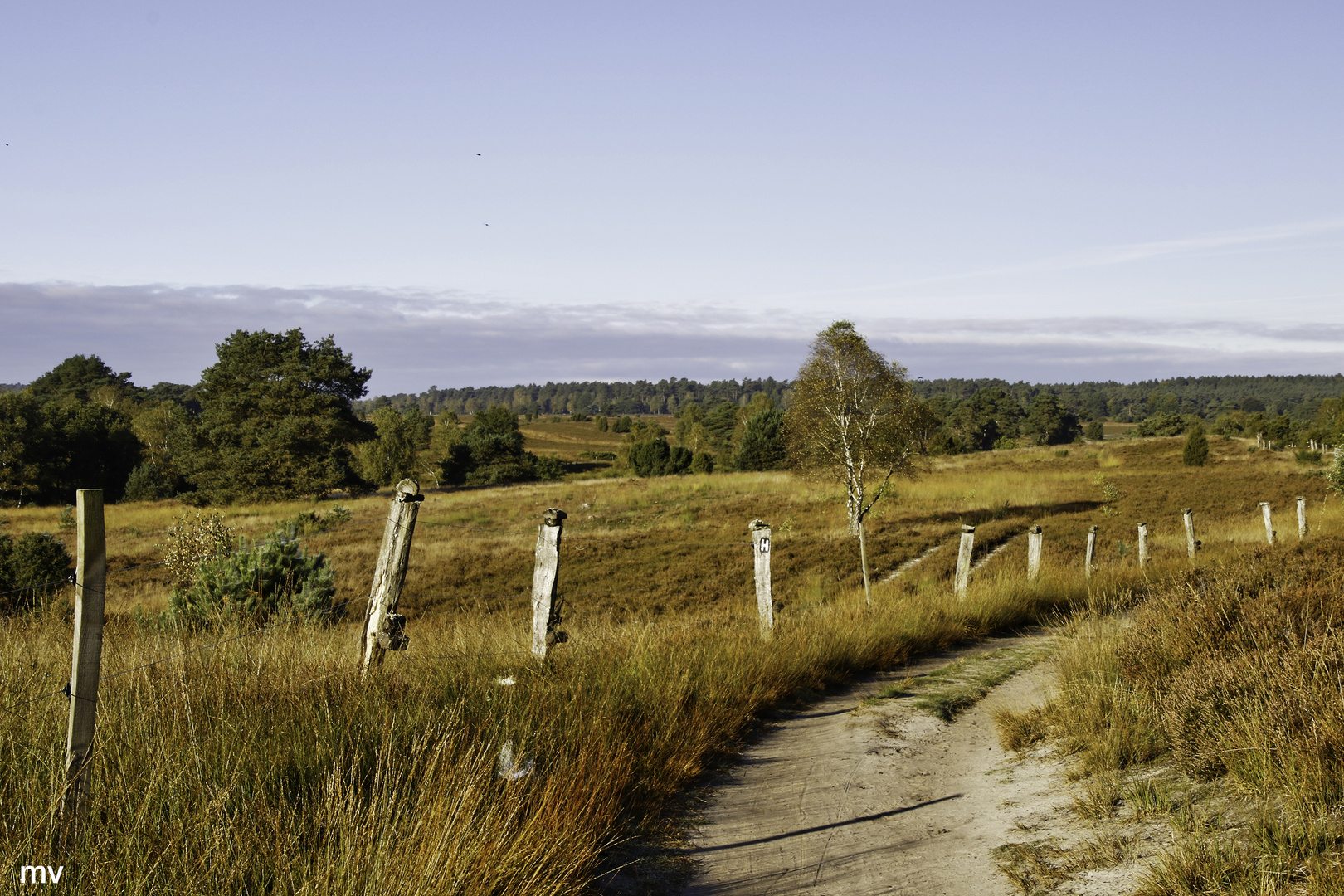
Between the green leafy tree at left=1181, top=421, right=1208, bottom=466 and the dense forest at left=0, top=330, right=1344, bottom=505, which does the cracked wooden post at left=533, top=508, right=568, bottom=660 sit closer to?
the dense forest at left=0, top=330, right=1344, bottom=505

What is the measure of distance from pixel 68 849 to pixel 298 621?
7007 mm

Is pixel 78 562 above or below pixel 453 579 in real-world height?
above

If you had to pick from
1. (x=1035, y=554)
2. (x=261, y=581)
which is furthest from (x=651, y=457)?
(x=261, y=581)

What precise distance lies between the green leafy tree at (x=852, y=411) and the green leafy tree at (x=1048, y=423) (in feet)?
334

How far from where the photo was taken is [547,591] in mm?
5820

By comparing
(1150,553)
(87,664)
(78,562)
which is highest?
(78,562)

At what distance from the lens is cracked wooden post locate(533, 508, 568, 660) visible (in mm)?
5793

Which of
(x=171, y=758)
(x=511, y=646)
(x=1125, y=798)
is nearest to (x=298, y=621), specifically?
(x=511, y=646)

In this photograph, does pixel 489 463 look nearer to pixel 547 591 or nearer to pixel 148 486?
pixel 148 486

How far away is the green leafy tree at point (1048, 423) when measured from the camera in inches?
4570

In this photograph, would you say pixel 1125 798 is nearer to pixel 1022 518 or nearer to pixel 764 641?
pixel 764 641

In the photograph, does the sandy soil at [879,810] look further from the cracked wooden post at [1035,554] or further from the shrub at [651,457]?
the shrub at [651,457]

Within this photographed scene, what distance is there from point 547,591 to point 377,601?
1154 mm

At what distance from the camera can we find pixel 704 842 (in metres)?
4.25
